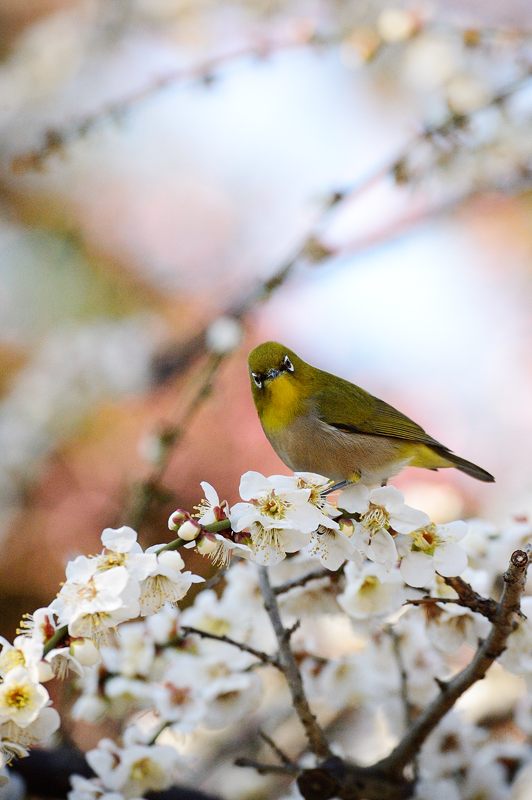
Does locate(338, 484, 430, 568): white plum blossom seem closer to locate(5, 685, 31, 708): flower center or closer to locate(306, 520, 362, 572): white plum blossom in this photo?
locate(306, 520, 362, 572): white plum blossom

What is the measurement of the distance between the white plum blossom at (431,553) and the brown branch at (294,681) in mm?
216

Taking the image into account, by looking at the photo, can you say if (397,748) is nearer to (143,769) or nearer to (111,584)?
(143,769)

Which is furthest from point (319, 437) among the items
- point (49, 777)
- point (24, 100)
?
point (24, 100)

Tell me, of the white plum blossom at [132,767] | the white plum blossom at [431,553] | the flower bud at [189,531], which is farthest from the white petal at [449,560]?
the white plum blossom at [132,767]

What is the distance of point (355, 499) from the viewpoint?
74 centimetres

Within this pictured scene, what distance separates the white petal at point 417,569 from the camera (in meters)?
0.73

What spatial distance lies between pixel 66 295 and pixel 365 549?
2460 millimetres

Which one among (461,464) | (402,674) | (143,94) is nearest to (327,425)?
(461,464)

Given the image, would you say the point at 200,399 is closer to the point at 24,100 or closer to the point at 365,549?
the point at 365,549

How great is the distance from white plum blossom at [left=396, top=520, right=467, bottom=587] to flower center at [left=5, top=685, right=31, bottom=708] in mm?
339

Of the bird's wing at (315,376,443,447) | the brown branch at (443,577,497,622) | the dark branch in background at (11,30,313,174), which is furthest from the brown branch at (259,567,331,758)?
the dark branch in background at (11,30,313,174)

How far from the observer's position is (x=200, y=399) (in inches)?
53.4

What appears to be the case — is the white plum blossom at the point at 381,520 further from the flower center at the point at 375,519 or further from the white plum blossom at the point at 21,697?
the white plum blossom at the point at 21,697

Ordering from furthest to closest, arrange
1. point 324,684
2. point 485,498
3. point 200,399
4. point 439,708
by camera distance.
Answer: point 485,498, point 200,399, point 324,684, point 439,708
